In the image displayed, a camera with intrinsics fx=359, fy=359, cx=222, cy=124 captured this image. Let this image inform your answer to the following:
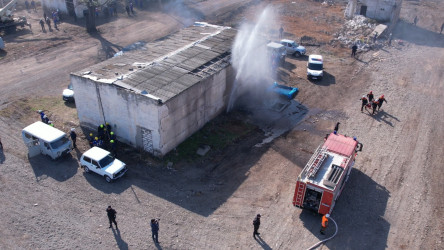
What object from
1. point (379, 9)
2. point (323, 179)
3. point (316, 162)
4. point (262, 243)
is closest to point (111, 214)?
point (262, 243)

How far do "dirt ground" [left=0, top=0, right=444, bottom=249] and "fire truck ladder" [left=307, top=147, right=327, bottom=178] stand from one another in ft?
7.62

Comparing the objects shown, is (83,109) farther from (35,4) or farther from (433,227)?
(35,4)

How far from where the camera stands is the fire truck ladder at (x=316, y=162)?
18.1 meters

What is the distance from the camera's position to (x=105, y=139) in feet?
77.2

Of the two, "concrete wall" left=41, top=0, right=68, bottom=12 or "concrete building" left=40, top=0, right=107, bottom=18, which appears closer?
"concrete building" left=40, top=0, right=107, bottom=18

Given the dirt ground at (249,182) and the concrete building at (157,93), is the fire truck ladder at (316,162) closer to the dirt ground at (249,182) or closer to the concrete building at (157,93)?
the dirt ground at (249,182)

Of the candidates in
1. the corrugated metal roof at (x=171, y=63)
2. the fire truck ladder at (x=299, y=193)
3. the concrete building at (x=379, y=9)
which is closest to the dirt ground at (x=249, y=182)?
the fire truck ladder at (x=299, y=193)

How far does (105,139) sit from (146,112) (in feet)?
13.2

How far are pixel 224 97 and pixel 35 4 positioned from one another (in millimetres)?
41249

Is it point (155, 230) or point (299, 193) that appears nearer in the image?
point (155, 230)

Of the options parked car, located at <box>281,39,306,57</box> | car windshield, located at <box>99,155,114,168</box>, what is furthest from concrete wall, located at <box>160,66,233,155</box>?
parked car, located at <box>281,39,306,57</box>

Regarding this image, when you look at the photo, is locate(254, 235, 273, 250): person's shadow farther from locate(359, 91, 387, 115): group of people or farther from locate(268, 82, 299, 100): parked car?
locate(359, 91, 387, 115): group of people

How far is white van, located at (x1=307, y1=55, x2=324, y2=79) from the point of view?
33166 mm

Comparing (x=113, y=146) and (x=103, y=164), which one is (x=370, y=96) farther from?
(x=103, y=164)
